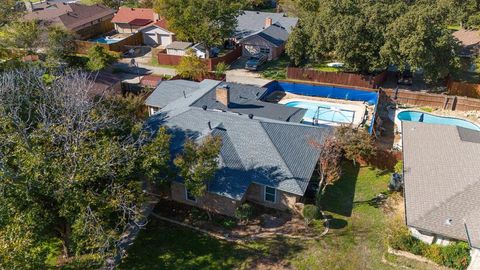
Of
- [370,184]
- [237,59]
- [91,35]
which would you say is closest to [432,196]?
[370,184]

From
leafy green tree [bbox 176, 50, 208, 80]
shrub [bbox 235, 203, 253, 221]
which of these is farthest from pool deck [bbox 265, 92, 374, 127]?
shrub [bbox 235, 203, 253, 221]

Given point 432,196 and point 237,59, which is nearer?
point 432,196

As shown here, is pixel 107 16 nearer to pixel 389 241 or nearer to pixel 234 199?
pixel 234 199

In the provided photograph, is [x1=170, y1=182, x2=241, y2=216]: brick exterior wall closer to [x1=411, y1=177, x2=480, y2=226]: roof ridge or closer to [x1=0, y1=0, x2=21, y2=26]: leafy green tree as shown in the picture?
[x1=411, y1=177, x2=480, y2=226]: roof ridge

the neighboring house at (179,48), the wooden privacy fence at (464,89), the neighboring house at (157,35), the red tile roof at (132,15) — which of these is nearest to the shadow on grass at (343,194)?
the wooden privacy fence at (464,89)

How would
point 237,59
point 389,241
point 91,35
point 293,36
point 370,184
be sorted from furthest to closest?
point 91,35
point 237,59
point 293,36
point 370,184
point 389,241

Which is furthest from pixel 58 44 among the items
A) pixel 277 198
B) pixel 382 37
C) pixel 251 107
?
pixel 382 37
